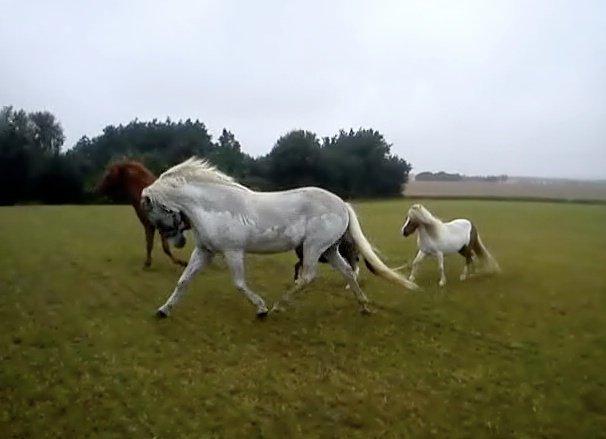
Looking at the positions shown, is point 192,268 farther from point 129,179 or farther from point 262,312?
point 129,179

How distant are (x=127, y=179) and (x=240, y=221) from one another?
193 inches

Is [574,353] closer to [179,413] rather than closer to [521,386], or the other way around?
[521,386]

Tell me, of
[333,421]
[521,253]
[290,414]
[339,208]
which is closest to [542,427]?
[333,421]

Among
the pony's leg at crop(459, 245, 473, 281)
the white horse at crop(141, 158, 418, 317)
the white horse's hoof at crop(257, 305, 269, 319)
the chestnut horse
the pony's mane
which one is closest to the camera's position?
the white horse at crop(141, 158, 418, 317)

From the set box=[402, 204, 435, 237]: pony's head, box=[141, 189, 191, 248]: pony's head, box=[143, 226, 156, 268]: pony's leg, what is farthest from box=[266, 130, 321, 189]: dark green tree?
box=[141, 189, 191, 248]: pony's head

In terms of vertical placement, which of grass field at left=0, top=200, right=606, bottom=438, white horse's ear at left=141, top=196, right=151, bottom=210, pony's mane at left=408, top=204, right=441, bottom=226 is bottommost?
grass field at left=0, top=200, right=606, bottom=438

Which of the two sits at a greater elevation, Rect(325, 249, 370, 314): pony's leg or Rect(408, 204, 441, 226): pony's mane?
Rect(408, 204, 441, 226): pony's mane

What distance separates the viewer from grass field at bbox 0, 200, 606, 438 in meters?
4.69

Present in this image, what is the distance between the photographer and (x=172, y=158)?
31312 millimetres

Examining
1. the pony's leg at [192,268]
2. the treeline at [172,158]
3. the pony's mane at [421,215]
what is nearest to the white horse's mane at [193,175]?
the pony's leg at [192,268]

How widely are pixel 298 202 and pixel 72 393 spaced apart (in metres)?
3.36

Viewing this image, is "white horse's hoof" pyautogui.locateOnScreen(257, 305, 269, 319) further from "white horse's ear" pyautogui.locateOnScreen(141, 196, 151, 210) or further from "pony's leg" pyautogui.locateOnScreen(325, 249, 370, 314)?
"white horse's ear" pyautogui.locateOnScreen(141, 196, 151, 210)

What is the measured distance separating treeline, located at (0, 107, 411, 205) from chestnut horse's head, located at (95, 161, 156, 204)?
13.3 feet

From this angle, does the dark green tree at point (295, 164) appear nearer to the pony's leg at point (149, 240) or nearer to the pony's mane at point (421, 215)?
the pony's leg at point (149, 240)
